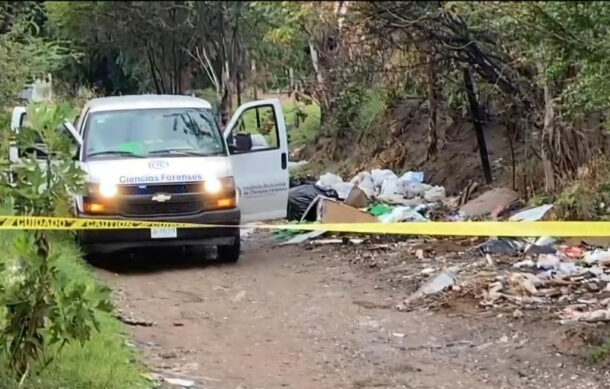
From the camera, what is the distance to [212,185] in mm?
11141

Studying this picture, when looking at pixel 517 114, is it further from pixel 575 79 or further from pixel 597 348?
pixel 597 348

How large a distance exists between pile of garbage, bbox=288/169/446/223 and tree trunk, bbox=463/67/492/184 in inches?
30.0

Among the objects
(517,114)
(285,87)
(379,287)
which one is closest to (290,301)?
(379,287)

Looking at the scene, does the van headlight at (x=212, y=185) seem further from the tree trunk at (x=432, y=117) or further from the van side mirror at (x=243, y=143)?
the tree trunk at (x=432, y=117)

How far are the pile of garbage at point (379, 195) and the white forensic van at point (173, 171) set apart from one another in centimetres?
194

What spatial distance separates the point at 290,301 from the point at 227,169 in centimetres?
227

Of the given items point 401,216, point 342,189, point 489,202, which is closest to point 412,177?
point 342,189

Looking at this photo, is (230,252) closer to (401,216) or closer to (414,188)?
(401,216)

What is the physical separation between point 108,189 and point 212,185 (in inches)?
42.8

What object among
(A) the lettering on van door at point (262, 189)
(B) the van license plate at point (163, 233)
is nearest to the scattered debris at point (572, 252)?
(A) the lettering on van door at point (262, 189)

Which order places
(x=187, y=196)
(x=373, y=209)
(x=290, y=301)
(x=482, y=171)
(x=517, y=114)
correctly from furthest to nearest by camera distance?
(x=482, y=171) < (x=517, y=114) < (x=373, y=209) < (x=187, y=196) < (x=290, y=301)

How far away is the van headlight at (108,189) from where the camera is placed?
10773 mm

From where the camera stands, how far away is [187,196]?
36.1 feet

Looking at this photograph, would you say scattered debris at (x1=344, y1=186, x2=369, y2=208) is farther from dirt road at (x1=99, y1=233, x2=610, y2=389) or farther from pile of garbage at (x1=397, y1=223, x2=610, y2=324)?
pile of garbage at (x1=397, y1=223, x2=610, y2=324)
